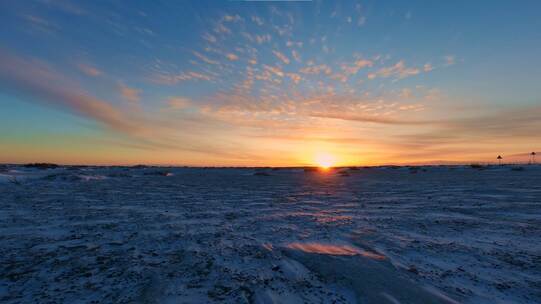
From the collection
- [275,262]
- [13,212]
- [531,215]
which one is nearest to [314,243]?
[275,262]

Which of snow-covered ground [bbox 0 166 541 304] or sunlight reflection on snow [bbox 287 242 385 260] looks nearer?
snow-covered ground [bbox 0 166 541 304]

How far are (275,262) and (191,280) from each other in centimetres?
135

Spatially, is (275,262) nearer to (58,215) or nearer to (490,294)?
(490,294)

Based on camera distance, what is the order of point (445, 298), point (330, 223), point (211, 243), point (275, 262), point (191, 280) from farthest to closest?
point (330, 223) < point (211, 243) < point (275, 262) < point (191, 280) < point (445, 298)

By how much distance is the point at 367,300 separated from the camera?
9.92 feet

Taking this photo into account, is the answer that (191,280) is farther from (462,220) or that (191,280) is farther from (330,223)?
(462,220)

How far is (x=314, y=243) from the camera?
5.14 m

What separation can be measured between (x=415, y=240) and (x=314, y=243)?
2095 mm

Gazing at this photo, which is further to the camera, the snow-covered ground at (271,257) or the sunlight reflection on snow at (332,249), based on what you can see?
the sunlight reflection on snow at (332,249)

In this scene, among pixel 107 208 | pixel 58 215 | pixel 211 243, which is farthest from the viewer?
pixel 107 208

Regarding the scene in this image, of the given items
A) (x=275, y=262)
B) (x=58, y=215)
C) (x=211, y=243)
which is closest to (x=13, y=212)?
(x=58, y=215)

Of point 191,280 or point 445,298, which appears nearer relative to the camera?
point 445,298

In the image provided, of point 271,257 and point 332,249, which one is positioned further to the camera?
point 332,249

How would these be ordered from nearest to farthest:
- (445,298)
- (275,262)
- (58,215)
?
(445,298)
(275,262)
(58,215)
